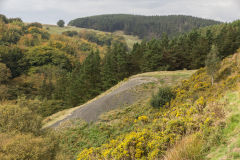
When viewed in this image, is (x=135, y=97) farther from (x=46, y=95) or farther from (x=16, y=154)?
(x=46, y=95)

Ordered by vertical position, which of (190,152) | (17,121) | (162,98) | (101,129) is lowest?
(101,129)

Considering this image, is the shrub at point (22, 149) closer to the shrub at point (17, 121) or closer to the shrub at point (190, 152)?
the shrub at point (17, 121)

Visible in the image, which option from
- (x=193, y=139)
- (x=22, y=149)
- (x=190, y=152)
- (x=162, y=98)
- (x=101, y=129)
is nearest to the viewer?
(x=190, y=152)

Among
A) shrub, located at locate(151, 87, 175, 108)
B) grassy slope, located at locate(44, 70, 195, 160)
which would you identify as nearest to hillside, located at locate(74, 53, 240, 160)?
grassy slope, located at locate(44, 70, 195, 160)

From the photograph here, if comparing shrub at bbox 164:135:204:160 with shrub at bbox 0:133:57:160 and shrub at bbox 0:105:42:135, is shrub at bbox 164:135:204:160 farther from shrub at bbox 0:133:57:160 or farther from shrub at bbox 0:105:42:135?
shrub at bbox 0:105:42:135

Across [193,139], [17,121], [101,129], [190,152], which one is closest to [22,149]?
[17,121]

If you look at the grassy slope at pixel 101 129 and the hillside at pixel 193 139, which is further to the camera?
the grassy slope at pixel 101 129

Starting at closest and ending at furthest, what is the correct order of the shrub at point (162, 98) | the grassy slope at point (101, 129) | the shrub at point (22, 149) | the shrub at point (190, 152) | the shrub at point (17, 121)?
the shrub at point (190, 152)
the shrub at point (22, 149)
the shrub at point (17, 121)
the grassy slope at point (101, 129)
the shrub at point (162, 98)

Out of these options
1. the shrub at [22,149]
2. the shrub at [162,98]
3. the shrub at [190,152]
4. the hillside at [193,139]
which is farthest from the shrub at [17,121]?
the shrub at [190,152]

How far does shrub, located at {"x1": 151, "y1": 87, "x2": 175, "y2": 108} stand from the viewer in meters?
16.6

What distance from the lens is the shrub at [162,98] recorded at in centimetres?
1662

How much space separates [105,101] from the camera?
21953mm

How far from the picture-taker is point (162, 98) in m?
16.9

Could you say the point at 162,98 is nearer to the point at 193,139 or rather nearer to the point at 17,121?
the point at 193,139
